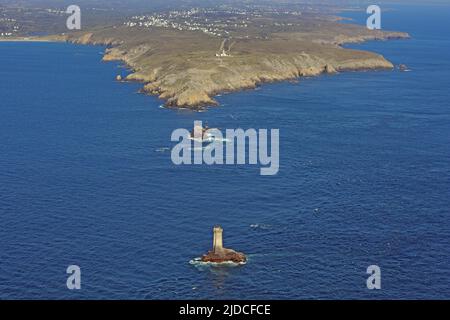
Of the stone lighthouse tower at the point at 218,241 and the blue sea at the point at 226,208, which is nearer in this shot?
the blue sea at the point at 226,208

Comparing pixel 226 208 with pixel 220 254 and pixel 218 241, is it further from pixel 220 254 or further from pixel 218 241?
pixel 220 254

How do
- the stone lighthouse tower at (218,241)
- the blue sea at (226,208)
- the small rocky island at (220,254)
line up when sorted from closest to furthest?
the blue sea at (226,208) → the small rocky island at (220,254) → the stone lighthouse tower at (218,241)

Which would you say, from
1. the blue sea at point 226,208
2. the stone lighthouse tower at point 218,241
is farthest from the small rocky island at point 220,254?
the blue sea at point 226,208

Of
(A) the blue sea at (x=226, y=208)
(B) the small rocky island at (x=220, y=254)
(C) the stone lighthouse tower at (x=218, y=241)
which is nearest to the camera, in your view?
(A) the blue sea at (x=226, y=208)

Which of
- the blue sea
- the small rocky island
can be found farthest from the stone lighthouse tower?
the blue sea

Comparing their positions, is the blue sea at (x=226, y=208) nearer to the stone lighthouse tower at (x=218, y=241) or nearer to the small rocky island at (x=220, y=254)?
the small rocky island at (x=220, y=254)

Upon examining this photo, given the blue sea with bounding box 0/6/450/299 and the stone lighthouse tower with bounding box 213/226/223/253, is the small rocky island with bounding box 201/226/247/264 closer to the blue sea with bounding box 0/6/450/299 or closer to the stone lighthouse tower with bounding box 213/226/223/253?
the stone lighthouse tower with bounding box 213/226/223/253

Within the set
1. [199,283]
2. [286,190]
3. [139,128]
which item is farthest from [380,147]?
[199,283]
